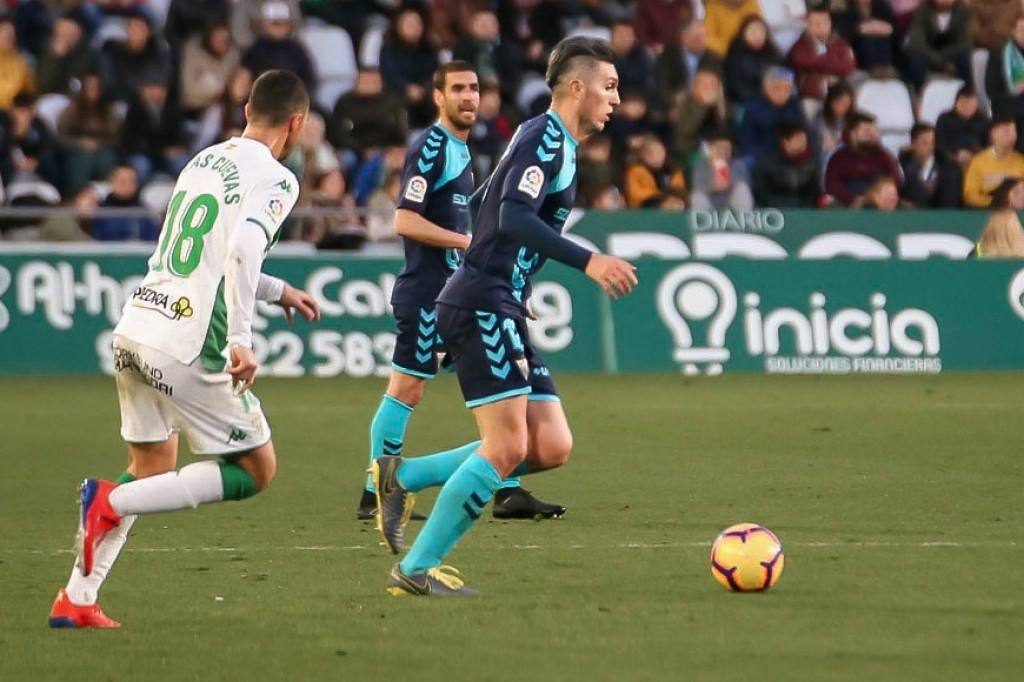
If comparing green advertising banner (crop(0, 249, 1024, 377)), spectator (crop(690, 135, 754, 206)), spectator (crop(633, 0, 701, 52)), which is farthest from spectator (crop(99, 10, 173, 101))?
spectator (crop(690, 135, 754, 206))

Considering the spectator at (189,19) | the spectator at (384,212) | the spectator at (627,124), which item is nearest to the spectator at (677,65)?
the spectator at (627,124)

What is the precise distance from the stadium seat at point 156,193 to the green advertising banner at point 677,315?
179 cm

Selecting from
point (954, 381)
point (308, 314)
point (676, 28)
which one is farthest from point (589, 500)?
point (676, 28)

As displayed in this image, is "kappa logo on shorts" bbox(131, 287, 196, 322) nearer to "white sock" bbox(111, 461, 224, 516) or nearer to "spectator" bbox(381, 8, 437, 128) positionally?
"white sock" bbox(111, 461, 224, 516)

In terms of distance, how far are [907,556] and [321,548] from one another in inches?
99.2

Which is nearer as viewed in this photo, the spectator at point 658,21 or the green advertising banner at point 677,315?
the green advertising banner at point 677,315

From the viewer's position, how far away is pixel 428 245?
10.1m

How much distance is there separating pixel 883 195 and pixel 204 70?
23.4ft

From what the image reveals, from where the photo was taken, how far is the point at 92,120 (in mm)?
19953

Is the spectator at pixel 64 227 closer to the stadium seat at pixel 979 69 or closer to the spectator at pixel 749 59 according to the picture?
the spectator at pixel 749 59

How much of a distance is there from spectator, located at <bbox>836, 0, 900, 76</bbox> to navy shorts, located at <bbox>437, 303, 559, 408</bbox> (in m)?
15.4

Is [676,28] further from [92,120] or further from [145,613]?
[145,613]

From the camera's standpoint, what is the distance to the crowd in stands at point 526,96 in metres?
19.6

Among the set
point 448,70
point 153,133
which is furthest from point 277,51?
point 448,70
